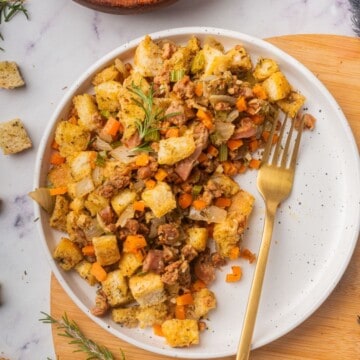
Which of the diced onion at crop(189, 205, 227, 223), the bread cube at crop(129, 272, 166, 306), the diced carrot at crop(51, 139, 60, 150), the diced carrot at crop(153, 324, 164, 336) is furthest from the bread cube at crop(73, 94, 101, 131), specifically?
the diced carrot at crop(153, 324, 164, 336)

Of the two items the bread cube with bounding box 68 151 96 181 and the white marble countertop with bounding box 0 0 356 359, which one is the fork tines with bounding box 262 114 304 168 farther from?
the bread cube with bounding box 68 151 96 181

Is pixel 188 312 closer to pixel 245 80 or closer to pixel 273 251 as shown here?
pixel 273 251

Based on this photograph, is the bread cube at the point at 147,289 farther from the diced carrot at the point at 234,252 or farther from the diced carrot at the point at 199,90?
the diced carrot at the point at 199,90

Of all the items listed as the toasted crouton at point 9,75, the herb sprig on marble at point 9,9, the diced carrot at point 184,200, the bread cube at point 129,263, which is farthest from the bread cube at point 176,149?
the herb sprig on marble at point 9,9

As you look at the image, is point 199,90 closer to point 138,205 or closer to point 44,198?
point 138,205

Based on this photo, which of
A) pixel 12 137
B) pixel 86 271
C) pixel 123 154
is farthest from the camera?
pixel 12 137

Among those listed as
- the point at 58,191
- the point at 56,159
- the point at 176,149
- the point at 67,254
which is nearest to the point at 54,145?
the point at 56,159
